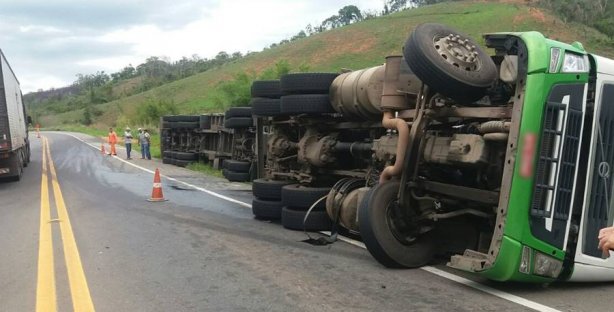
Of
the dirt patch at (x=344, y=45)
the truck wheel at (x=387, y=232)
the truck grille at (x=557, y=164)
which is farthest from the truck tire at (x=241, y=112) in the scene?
the dirt patch at (x=344, y=45)

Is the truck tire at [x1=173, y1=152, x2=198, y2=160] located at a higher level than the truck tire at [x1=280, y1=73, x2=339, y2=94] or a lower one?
lower

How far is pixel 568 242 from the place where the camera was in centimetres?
496

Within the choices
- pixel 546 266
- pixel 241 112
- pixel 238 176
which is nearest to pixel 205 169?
pixel 238 176

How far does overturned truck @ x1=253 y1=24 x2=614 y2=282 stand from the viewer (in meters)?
4.77

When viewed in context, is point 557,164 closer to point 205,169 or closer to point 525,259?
point 525,259

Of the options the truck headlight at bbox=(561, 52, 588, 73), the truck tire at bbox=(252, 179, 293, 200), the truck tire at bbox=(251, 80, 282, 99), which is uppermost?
the truck headlight at bbox=(561, 52, 588, 73)

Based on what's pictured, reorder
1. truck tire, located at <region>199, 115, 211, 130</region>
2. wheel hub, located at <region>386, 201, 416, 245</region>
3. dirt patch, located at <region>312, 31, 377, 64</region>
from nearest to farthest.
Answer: wheel hub, located at <region>386, 201, 416, 245</region> < truck tire, located at <region>199, 115, 211, 130</region> < dirt patch, located at <region>312, 31, 377, 64</region>

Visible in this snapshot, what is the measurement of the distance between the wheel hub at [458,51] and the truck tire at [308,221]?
3.26 metres

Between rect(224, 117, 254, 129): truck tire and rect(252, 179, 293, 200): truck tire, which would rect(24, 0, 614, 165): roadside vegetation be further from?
rect(252, 179, 293, 200): truck tire

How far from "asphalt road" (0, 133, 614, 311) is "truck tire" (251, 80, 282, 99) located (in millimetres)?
2026

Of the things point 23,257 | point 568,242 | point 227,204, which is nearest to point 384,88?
point 568,242

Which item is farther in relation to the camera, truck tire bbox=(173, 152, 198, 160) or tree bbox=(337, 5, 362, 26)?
tree bbox=(337, 5, 362, 26)

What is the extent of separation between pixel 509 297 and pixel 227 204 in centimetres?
692

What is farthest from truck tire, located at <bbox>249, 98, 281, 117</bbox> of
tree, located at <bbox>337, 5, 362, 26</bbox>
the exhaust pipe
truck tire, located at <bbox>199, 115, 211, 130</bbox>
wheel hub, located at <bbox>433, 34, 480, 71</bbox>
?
tree, located at <bbox>337, 5, 362, 26</bbox>
